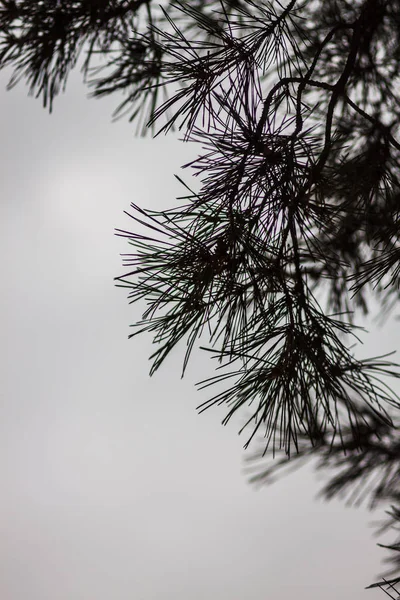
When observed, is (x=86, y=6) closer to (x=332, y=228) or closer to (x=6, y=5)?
(x=6, y=5)

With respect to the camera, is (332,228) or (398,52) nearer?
(332,228)

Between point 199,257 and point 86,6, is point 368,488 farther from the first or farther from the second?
point 86,6

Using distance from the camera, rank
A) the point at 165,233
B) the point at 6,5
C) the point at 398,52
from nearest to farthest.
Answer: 1. the point at 165,233
2. the point at 6,5
3. the point at 398,52

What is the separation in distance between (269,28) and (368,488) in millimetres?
638

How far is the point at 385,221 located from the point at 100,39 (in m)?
0.53

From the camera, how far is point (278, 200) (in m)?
0.41

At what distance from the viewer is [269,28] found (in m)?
0.45

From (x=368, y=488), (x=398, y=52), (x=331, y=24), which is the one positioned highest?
(x=331, y=24)

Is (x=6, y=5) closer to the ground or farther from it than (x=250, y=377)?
farther from it

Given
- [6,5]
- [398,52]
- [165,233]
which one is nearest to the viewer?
[165,233]

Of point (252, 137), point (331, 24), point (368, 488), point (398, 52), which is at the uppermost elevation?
point (331, 24)

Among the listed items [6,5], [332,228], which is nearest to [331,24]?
[6,5]

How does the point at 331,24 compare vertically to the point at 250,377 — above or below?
above

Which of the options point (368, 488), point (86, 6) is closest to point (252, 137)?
point (86, 6)
